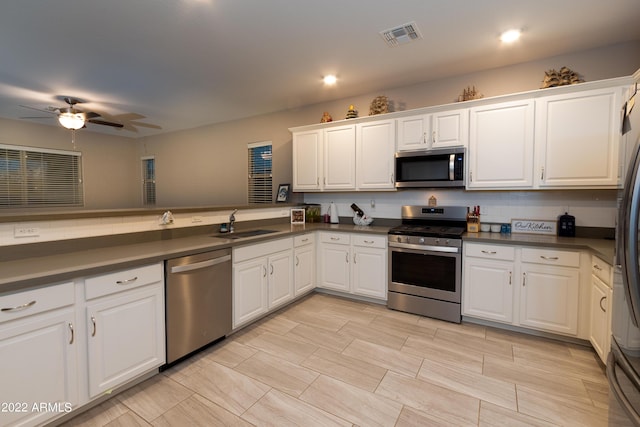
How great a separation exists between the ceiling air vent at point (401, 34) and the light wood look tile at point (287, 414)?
2.89 metres

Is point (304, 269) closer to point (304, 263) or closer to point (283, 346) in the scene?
point (304, 263)

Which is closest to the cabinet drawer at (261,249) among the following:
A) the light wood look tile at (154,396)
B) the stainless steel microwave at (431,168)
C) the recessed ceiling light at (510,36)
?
the light wood look tile at (154,396)

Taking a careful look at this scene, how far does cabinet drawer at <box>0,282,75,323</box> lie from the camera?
1395mm

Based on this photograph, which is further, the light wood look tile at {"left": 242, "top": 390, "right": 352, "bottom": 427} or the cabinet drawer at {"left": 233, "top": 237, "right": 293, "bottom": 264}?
the cabinet drawer at {"left": 233, "top": 237, "right": 293, "bottom": 264}

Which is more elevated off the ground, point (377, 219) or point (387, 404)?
point (377, 219)

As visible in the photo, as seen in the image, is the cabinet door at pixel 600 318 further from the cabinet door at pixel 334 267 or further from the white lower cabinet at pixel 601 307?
the cabinet door at pixel 334 267

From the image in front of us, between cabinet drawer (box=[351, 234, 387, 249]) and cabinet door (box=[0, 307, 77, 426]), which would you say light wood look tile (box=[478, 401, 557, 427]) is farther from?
cabinet door (box=[0, 307, 77, 426])

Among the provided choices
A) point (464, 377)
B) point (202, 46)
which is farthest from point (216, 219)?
point (464, 377)

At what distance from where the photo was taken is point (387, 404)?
1834 mm

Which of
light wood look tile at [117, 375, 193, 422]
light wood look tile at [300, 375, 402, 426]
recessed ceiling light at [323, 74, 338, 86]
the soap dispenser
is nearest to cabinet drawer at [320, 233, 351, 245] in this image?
the soap dispenser

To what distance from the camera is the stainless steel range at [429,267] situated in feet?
9.67

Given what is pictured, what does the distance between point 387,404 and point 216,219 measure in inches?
91.9

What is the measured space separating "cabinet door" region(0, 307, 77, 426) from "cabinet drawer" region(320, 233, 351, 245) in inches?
100

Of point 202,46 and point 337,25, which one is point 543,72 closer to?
point 337,25
